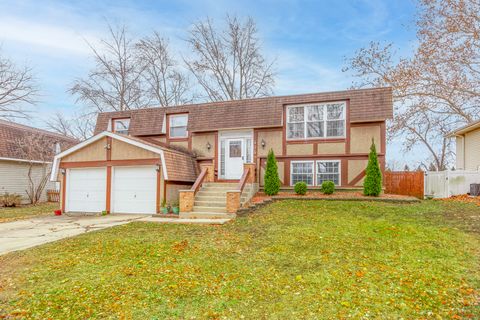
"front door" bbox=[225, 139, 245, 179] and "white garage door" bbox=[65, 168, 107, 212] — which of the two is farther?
"front door" bbox=[225, 139, 245, 179]

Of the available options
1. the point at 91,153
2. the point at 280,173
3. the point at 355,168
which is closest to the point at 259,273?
the point at 280,173

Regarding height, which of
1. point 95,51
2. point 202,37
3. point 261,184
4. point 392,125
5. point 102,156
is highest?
point 202,37

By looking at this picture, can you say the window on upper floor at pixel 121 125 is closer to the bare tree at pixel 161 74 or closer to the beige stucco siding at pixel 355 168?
the bare tree at pixel 161 74

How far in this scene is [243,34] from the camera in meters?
25.6

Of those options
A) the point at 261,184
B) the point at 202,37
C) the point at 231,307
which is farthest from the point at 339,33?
the point at 231,307

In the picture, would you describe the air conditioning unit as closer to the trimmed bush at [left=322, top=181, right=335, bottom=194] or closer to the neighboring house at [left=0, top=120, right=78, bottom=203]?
the trimmed bush at [left=322, top=181, right=335, bottom=194]

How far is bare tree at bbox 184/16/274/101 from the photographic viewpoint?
25500mm

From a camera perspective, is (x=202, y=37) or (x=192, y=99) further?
(x=192, y=99)

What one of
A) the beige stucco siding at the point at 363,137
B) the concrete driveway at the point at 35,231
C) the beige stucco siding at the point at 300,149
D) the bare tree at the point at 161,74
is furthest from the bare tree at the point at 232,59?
the concrete driveway at the point at 35,231

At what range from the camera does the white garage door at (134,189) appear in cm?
1265

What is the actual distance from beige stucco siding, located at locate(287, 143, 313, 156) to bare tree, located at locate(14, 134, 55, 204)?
15574 mm

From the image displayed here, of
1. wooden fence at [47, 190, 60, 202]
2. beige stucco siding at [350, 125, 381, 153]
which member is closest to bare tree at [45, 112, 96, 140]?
wooden fence at [47, 190, 60, 202]

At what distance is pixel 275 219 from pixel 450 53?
1652 centimetres

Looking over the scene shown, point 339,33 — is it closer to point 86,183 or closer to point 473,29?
point 473,29
